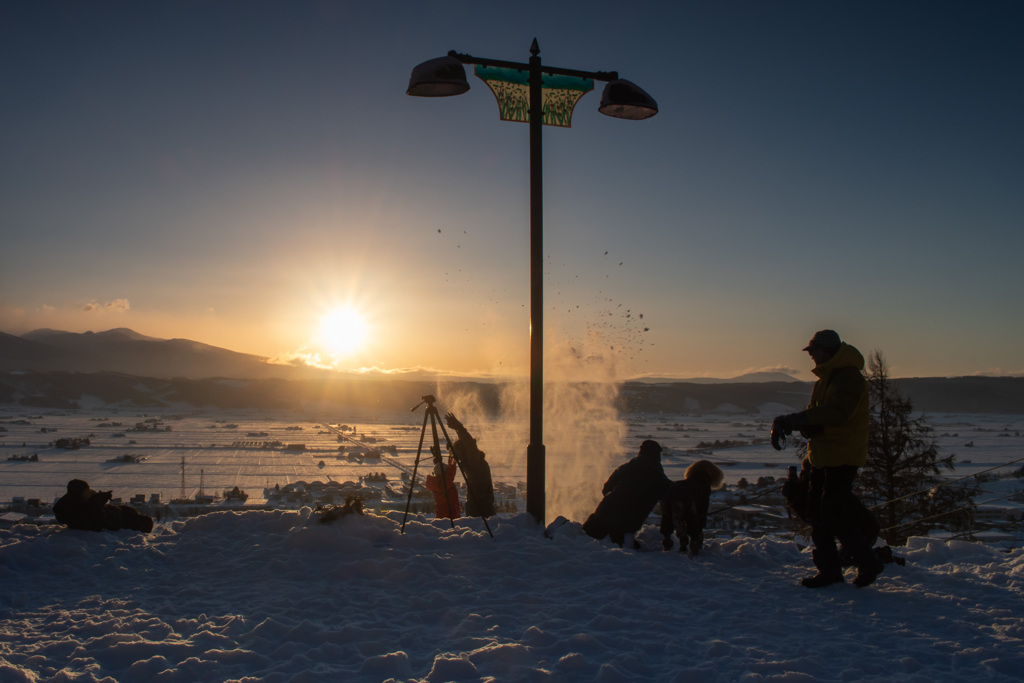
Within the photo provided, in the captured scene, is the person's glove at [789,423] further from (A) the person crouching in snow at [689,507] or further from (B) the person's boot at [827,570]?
(A) the person crouching in snow at [689,507]

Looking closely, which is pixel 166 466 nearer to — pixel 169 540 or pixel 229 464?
pixel 229 464

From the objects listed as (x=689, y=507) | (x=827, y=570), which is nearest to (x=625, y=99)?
(x=689, y=507)

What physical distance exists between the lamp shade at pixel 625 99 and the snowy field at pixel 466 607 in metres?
5.51

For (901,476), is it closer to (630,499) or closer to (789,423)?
(630,499)

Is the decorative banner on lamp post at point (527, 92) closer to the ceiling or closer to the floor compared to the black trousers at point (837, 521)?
closer to the ceiling

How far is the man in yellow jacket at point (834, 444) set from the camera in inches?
205

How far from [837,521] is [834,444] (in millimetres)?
688

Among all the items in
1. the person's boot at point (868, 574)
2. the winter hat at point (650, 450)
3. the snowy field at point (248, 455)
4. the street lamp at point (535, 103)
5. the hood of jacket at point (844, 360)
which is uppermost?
the street lamp at point (535, 103)

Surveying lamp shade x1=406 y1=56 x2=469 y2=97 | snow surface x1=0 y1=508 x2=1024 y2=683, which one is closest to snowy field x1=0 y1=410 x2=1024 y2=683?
snow surface x1=0 y1=508 x2=1024 y2=683

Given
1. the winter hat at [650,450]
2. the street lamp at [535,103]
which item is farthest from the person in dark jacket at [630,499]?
the street lamp at [535,103]

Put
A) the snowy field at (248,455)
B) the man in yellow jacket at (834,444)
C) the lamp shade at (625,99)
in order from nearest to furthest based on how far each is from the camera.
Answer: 1. the man in yellow jacket at (834,444)
2. the lamp shade at (625,99)
3. the snowy field at (248,455)

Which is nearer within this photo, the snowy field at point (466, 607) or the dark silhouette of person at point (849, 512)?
the snowy field at point (466, 607)

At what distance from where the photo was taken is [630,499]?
709 cm

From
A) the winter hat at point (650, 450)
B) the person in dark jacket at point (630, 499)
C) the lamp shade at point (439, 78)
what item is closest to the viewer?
the person in dark jacket at point (630, 499)
